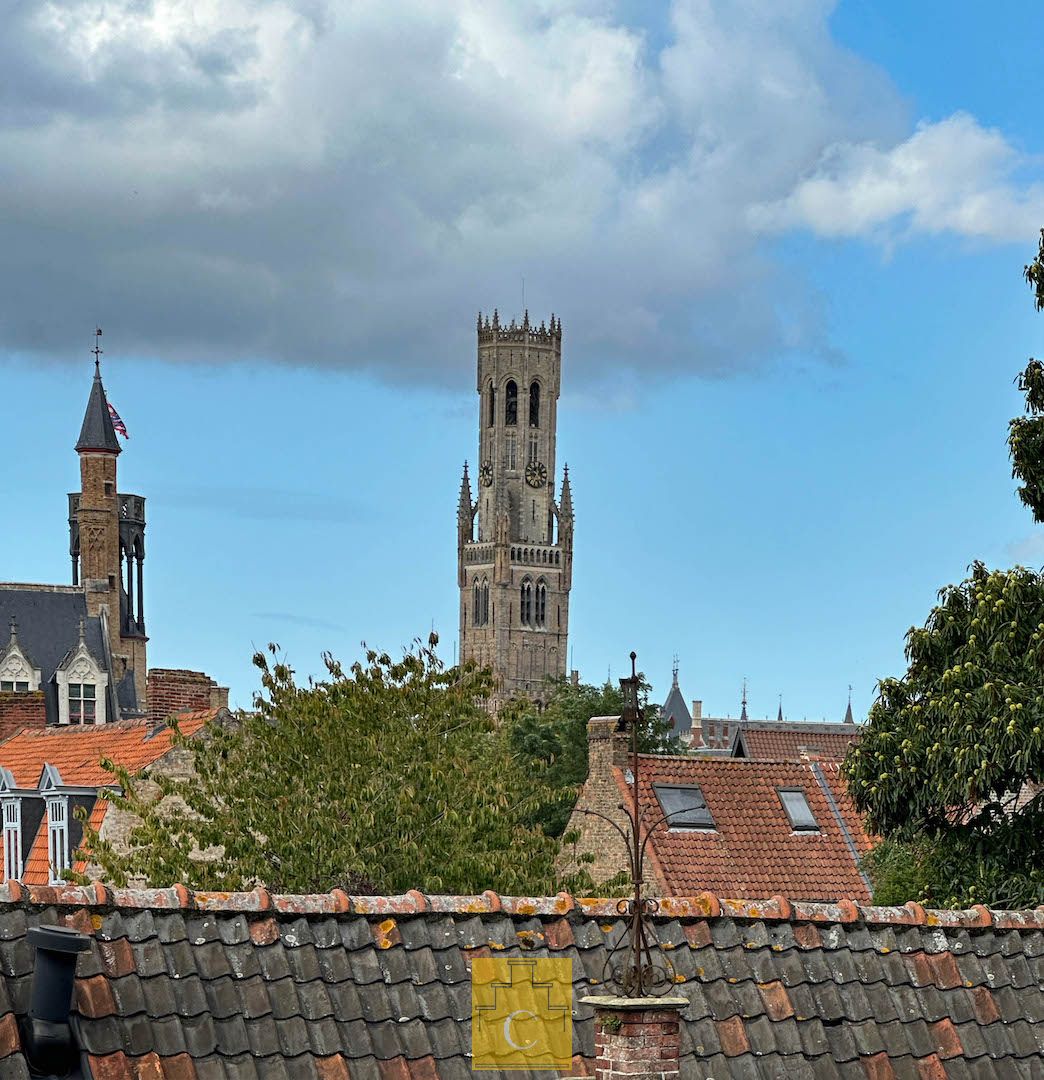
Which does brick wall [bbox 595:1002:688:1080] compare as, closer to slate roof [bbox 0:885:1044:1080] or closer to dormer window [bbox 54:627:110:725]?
slate roof [bbox 0:885:1044:1080]

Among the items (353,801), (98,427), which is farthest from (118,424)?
(353,801)

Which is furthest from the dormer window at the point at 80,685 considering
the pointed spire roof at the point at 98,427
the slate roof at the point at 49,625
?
the pointed spire roof at the point at 98,427

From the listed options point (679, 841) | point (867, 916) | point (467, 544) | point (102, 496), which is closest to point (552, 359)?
point (467, 544)

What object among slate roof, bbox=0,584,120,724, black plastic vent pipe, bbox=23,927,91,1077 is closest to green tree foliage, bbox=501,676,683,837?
slate roof, bbox=0,584,120,724

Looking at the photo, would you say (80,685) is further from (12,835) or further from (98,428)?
(12,835)

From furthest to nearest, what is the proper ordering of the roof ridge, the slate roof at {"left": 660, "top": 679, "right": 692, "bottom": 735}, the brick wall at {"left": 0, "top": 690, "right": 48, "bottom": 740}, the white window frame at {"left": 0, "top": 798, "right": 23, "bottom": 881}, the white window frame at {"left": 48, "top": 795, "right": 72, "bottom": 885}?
the slate roof at {"left": 660, "top": 679, "right": 692, "bottom": 735} → the brick wall at {"left": 0, "top": 690, "right": 48, "bottom": 740} → the white window frame at {"left": 0, "top": 798, "right": 23, "bottom": 881} → the white window frame at {"left": 48, "top": 795, "right": 72, "bottom": 885} → the roof ridge

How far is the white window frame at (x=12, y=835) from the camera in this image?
35.9 metres

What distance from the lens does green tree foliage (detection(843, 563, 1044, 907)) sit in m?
24.7

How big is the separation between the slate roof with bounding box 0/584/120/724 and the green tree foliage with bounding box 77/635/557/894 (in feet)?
207

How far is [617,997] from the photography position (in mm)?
9812

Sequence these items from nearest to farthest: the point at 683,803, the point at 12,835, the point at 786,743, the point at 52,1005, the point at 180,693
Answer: the point at 52,1005 < the point at 683,803 < the point at 12,835 < the point at 180,693 < the point at 786,743

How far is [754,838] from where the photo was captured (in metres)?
34.8

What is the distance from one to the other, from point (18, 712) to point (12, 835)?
10077 millimetres

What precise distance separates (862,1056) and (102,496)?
95.4 meters
